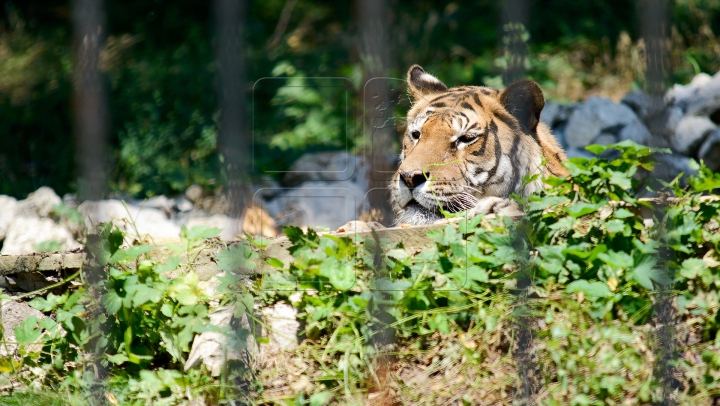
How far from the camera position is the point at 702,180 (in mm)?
3113

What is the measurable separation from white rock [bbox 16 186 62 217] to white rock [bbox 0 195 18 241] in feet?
0.14

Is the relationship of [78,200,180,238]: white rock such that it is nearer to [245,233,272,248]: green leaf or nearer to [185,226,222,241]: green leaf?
[185,226,222,241]: green leaf

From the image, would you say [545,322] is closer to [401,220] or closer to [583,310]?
[583,310]

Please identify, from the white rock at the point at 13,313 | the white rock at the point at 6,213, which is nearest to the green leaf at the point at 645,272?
the white rock at the point at 13,313

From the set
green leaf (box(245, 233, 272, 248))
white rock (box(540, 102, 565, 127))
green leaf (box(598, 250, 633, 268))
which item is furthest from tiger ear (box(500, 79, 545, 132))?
white rock (box(540, 102, 565, 127))

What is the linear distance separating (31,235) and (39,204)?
0.66 meters

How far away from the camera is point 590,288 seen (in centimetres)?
276

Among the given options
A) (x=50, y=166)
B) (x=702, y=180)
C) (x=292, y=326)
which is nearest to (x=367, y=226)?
(x=292, y=326)

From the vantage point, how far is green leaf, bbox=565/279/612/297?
274 centimetres

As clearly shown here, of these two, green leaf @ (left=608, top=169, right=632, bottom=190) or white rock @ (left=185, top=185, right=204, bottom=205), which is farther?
white rock @ (left=185, top=185, right=204, bottom=205)

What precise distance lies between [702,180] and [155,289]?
2.36 meters

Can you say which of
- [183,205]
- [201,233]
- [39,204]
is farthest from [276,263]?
[183,205]

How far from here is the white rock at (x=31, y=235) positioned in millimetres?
4243

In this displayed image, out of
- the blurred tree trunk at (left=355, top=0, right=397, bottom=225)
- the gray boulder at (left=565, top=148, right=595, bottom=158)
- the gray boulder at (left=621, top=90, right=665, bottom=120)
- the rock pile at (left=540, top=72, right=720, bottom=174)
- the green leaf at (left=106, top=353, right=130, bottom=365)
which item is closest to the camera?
the green leaf at (left=106, top=353, right=130, bottom=365)
